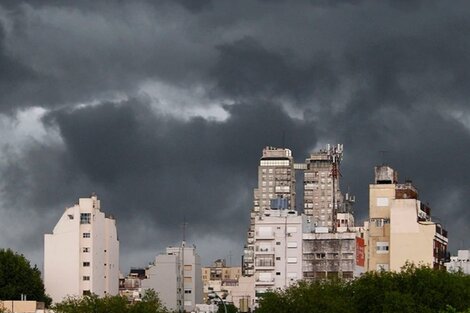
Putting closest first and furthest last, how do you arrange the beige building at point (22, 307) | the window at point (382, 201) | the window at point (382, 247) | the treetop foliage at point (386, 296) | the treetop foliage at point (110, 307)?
the treetop foliage at point (386, 296), the treetop foliage at point (110, 307), the beige building at point (22, 307), the window at point (382, 247), the window at point (382, 201)

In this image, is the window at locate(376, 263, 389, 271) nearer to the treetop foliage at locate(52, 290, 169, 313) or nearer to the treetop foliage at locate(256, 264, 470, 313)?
the treetop foliage at locate(256, 264, 470, 313)

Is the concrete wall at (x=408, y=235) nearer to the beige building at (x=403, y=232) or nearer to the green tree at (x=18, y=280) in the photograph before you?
the beige building at (x=403, y=232)

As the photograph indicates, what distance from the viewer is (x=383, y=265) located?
198 metres

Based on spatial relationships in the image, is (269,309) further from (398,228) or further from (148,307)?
(398,228)

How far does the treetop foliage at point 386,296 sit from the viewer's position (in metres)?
141

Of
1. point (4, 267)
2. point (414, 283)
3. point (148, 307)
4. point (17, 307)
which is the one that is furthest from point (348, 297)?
point (4, 267)

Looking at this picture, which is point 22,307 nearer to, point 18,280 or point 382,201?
point 18,280

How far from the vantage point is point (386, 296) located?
5551 inches

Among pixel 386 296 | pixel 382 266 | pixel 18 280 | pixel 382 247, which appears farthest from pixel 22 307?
pixel 382 247

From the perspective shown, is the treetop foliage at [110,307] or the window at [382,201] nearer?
the treetop foliage at [110,307]

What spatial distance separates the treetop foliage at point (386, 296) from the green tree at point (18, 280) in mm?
Answer: 44869

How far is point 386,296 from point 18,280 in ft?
210

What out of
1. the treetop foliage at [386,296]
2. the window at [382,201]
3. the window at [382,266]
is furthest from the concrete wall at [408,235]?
the treetop foliage at [386,296]

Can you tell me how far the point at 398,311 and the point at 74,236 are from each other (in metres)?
69.7
